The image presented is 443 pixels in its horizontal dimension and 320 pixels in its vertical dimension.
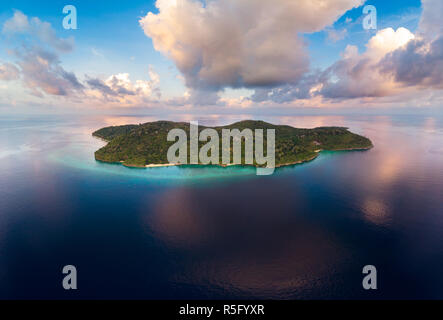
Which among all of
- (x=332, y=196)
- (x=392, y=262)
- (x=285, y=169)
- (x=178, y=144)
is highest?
(x=178, y=144)

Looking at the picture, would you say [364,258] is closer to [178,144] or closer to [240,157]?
[240,157]

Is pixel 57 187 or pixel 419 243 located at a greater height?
pixel 57 187

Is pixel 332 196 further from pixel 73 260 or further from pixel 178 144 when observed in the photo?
pixel 178 144

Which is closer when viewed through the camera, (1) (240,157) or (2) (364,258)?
(2) (364,258)
